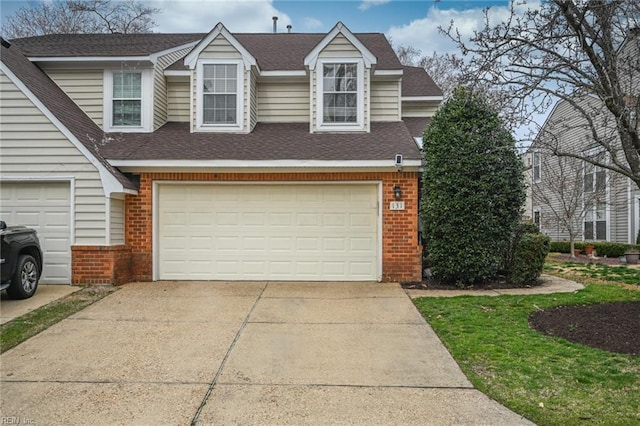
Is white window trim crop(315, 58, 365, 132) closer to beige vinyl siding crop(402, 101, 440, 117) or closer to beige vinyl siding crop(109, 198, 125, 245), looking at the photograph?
beige vinyl siding crop(402, 101, 440, 117)

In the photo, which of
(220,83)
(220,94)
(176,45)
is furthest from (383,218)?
(176,45)

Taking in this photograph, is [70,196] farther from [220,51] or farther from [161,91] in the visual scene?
[220,51]

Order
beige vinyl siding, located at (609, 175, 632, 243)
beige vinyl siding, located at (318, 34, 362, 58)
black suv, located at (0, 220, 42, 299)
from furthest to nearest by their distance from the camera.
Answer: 1. beige vinyl siding, located at (609, 175, 632, 243)
2. beige vinyl siding, located at (318, 34, 362, 58)
3. black suv, located at (0, 220, 42, 299)

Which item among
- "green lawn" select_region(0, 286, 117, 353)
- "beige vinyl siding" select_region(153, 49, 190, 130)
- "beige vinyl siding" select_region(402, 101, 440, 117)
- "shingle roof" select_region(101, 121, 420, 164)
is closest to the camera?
"green lawn" select_region(0, 286, 117, 353)

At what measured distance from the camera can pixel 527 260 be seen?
9.13 m

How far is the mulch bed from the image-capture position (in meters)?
5.29

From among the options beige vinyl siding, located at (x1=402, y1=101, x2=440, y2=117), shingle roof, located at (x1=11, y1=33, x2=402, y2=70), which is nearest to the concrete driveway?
shingle roof, located at (x1=11, y1=33, x2=402, y2=70)

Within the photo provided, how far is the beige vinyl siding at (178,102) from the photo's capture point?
462 inches

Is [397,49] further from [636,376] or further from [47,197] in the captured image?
[636,376]

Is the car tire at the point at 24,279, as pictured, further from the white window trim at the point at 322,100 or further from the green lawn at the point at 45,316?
the white window trim at the point at 322,100

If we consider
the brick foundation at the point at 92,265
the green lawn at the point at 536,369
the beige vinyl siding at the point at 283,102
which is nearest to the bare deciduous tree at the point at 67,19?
the beige vinyl siding at the point at 283,102

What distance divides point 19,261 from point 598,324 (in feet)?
29.1

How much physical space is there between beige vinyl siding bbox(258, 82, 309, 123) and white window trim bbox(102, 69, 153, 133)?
8.82 feet

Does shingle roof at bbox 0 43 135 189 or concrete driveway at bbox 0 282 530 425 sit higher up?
shingle roof at bbox 0 43 135 189
